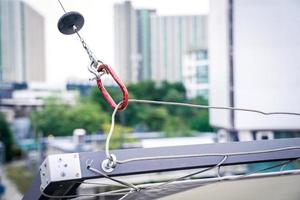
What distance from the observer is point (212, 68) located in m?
5.19

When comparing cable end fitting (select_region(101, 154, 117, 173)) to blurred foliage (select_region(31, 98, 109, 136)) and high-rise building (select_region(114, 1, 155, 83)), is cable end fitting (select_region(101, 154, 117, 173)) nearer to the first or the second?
high-rise building (select_region(114, 1, 155, 83))

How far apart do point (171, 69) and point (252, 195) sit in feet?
34.3

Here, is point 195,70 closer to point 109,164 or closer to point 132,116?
point 132,116

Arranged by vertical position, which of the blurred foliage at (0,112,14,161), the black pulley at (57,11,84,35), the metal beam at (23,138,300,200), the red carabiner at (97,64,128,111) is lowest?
the blurred foliage at (0,112,14,161)

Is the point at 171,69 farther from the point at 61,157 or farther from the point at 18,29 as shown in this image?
the point at 61,157

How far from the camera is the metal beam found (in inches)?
16.0

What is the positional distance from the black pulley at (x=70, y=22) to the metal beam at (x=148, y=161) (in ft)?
0.68

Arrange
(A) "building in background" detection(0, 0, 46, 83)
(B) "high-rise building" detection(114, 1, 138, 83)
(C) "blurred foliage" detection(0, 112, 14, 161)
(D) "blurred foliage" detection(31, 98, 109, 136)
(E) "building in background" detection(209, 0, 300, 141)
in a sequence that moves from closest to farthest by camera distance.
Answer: (E) "building in background" detection(209, 0, 300, 141) → (B) "high-rise building" detection(114, 1, 138, 83) → (C) "blurred foliage" detection(0, 112, 14, 161) → (D) "blurred foliage" detection(31, 98, 109, 136) → (A) "building in background" detection(0, 0, 46, 83)

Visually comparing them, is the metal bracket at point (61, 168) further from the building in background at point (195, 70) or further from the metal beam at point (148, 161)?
the building in background at point (195, 70)

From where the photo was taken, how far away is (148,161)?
451mm

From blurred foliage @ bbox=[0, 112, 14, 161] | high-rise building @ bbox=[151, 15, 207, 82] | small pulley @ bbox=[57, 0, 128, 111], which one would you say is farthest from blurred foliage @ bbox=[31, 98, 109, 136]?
small pulley @ bbox=[57, 0, 128, 111]

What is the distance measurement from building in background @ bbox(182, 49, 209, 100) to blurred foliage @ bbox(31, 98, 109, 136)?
3885 millimetres

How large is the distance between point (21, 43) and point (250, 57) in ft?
22.5

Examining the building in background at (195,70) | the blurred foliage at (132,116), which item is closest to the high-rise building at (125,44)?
the blurred foliage at (132,116)
